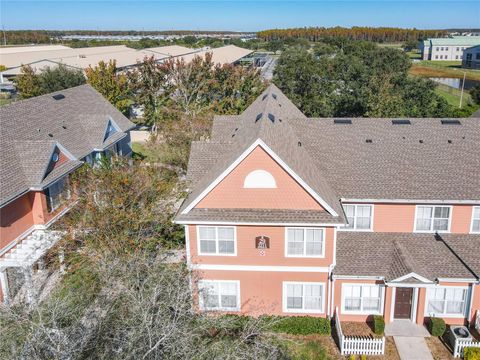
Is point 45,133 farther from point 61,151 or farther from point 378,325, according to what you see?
point 378,325

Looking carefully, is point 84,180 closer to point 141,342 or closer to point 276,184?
point 276,184

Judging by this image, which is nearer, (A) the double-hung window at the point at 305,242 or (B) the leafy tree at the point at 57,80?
(A) the double-hung window at the point at 305,242

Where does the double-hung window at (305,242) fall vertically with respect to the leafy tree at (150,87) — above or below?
below

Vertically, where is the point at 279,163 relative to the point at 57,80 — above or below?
below

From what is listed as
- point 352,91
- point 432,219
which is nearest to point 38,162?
point 432,219

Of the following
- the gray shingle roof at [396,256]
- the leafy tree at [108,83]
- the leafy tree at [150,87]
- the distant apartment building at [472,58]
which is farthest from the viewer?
the distant apartment building at [472,58]

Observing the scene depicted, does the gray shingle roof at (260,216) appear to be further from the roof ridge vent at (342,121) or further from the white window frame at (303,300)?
the roof ridge vent at (342,121)

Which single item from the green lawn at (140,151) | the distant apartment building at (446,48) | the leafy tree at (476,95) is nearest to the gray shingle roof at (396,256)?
the green lawn at (140,151)
